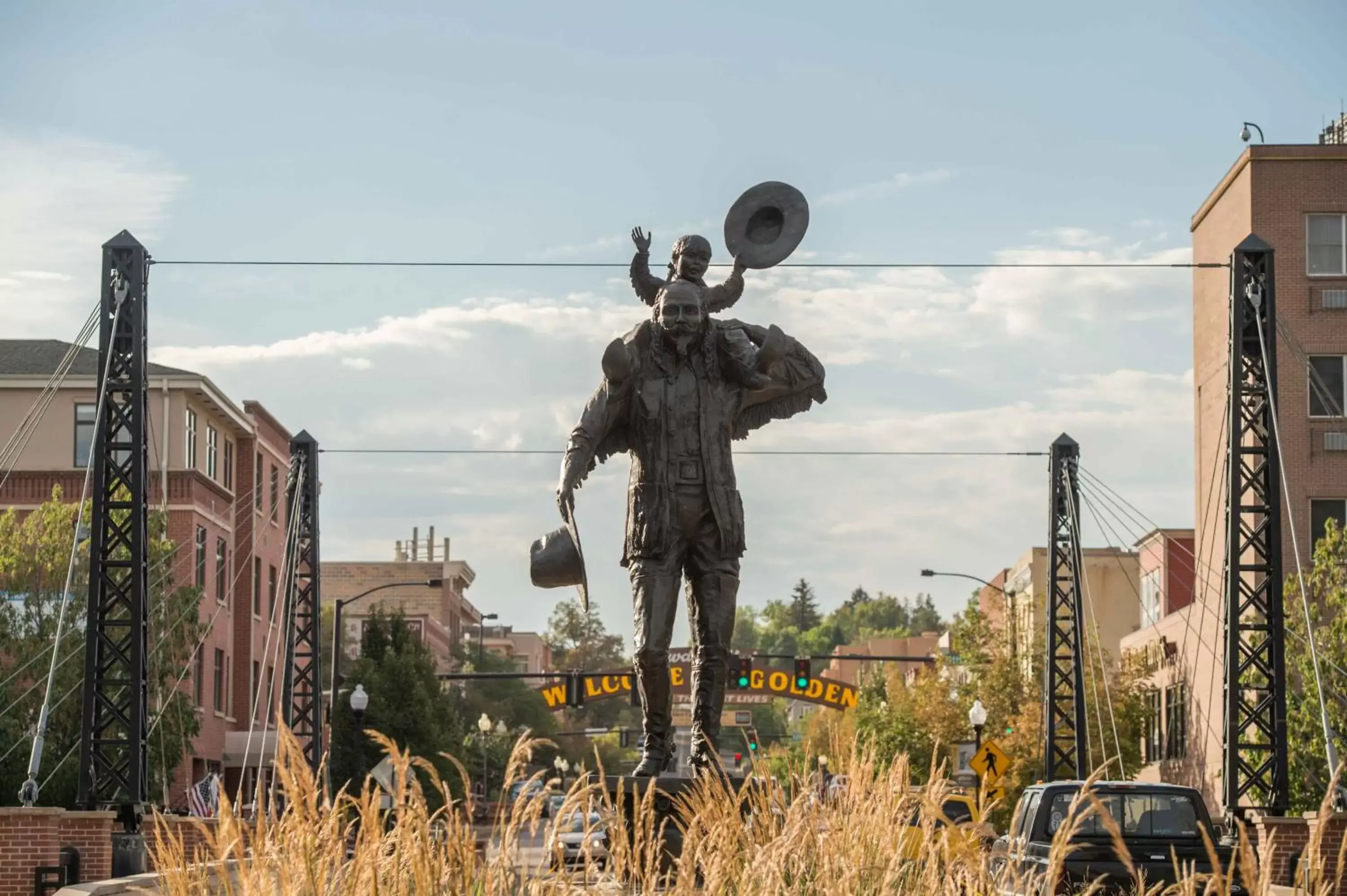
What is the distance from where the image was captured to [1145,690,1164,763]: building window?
56312mm

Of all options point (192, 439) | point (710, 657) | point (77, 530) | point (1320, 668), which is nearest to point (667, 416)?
point (710, 657)

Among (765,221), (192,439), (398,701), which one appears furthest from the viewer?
(192,439)

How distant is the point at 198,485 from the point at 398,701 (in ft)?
27.9

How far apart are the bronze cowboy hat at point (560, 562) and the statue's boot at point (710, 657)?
0.66m

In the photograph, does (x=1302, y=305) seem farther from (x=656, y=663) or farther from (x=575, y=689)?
(x=656, y=663)

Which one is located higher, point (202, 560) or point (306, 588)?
point (202, 560)

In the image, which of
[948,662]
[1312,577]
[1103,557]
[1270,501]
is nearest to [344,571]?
[1103,557]

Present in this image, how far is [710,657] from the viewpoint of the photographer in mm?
10266

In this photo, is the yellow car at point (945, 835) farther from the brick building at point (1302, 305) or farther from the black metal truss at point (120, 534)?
the brick building at point (1302, 305)

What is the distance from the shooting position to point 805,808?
22.0ft

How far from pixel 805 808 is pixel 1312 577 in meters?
30.8

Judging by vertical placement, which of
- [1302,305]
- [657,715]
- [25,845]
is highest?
[1302,305]

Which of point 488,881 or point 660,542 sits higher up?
point 660,542

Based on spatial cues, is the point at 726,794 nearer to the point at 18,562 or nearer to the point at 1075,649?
the point at 1075,649
